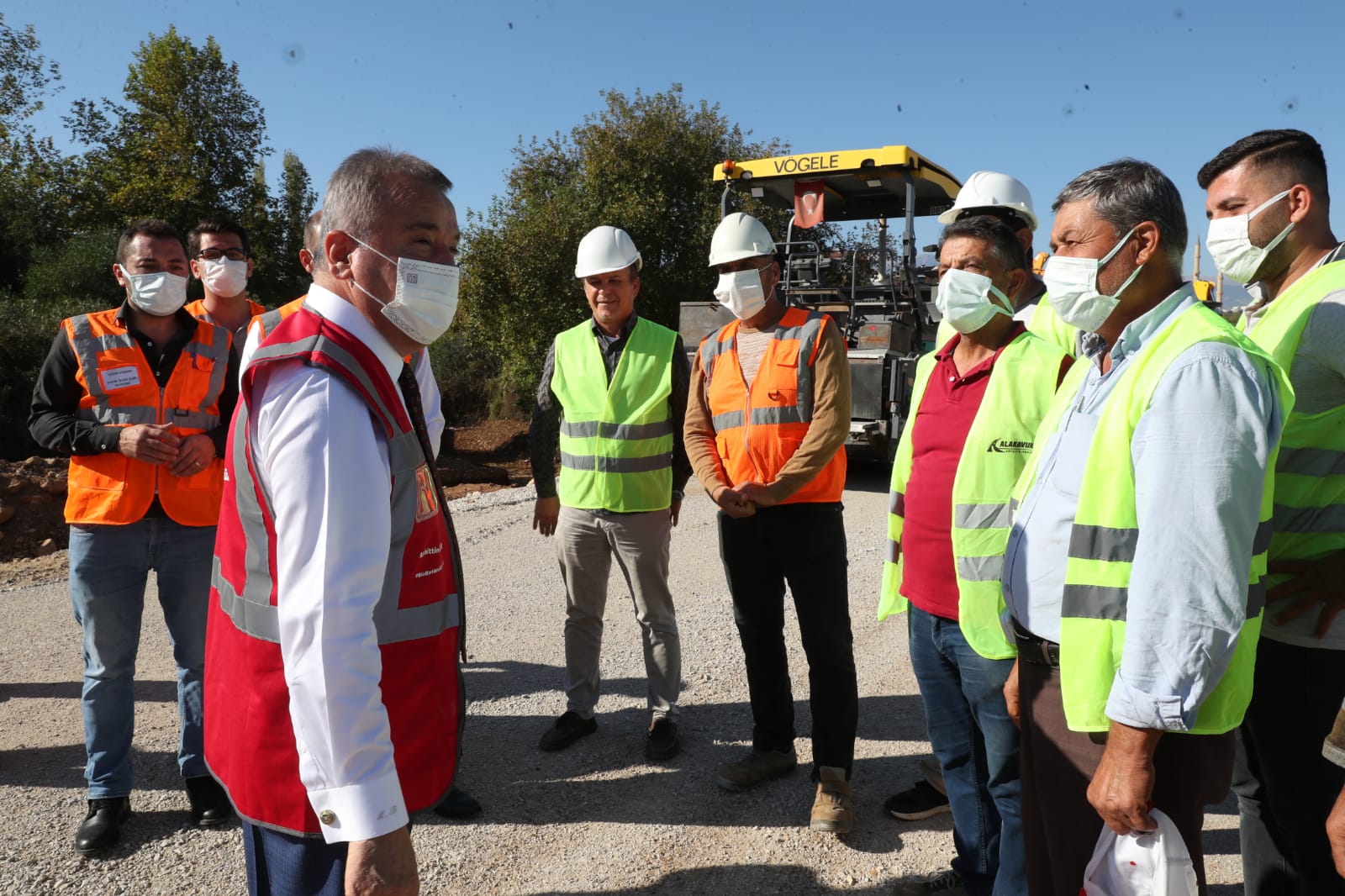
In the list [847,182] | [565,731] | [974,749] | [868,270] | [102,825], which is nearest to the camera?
[974,749]

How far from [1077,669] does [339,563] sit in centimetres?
142

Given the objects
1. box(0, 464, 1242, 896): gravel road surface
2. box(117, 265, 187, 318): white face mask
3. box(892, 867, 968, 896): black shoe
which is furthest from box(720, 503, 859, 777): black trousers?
box(117, 265, 187, 318): white face mask

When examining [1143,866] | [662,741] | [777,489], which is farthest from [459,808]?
[1143,866]

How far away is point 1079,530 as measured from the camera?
173 cm

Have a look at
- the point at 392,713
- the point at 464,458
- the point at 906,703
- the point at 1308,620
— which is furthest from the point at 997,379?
the point at 464,458

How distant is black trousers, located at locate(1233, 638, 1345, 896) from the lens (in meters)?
2.17

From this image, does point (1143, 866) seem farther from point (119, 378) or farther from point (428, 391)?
point (119, 378)

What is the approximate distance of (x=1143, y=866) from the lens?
165 centimetres

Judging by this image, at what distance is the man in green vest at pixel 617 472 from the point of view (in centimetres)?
390

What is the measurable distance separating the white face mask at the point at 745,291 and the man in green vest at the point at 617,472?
46cm

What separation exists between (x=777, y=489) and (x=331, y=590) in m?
2.10

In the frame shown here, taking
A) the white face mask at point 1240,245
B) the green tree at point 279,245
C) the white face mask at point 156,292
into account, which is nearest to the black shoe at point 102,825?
the white face mask at point 156,292

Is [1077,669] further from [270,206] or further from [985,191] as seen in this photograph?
[270,206]

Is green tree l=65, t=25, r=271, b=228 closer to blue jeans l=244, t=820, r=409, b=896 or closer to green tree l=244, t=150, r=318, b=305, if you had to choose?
green tree l=244, t=150, r=318, b=305
